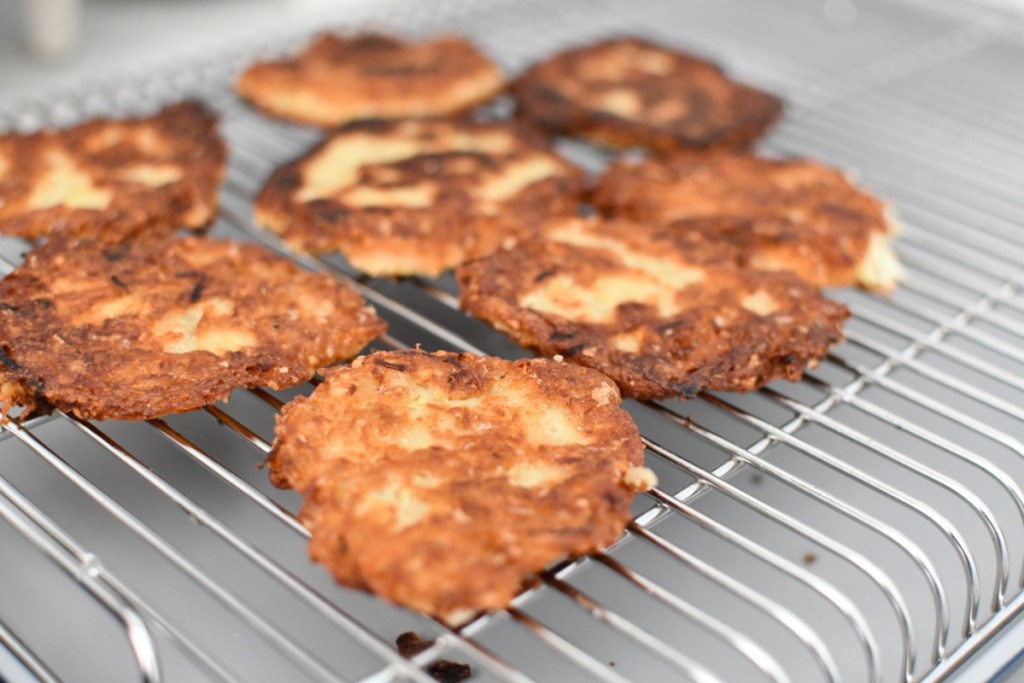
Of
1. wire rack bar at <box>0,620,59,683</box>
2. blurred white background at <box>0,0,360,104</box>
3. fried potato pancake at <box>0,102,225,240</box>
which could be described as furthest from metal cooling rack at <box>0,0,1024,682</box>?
blurred white background at <box>0,0,360,104</box>

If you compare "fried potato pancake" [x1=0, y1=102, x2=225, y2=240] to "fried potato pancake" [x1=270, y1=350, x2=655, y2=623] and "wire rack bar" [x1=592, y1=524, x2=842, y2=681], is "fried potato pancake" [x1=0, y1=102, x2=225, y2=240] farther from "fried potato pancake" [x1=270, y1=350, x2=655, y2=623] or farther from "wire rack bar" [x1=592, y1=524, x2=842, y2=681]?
"wire rack bar" [x1=592, y1=524, x2=842, y2=681]

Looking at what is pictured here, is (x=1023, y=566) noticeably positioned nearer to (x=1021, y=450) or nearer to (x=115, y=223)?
(x=1021, y=450)

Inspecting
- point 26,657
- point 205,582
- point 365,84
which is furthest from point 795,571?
point 365,84

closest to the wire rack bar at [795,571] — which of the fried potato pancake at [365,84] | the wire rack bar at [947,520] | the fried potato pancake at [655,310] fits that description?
the wire rack bar at [947,520]

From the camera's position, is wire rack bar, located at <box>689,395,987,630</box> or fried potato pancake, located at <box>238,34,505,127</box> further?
fried potato pancake, located at <box>238,34,505,127</box>

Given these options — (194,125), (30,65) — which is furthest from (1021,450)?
(30,65)

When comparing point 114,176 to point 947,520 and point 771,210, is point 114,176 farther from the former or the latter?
point 947,520
